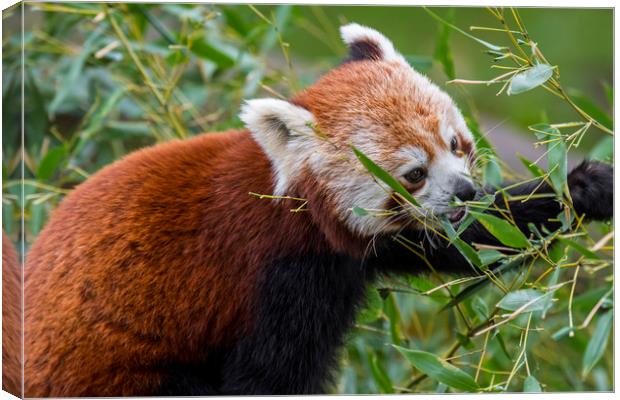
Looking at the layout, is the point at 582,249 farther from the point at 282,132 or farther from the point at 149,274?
the point at 149,274

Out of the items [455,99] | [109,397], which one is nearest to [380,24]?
[455,99]

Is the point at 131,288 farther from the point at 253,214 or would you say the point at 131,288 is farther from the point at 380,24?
the point at 380,24

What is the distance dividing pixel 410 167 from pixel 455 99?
1.56ft

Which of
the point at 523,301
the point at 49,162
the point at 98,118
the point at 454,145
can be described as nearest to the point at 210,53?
the point at 98,118

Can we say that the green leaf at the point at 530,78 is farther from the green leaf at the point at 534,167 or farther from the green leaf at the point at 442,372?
the green leaf at the point at 442,372

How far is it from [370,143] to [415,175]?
16 cm

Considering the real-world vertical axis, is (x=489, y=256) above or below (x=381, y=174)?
below

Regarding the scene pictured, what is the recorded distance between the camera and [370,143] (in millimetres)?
2812

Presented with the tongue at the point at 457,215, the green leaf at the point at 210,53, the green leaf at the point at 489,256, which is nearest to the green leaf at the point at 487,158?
the tongue at the point at 457,215

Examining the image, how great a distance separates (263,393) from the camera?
9.84ft

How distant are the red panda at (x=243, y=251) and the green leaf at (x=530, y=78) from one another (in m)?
0.29

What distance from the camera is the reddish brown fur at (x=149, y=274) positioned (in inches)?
117

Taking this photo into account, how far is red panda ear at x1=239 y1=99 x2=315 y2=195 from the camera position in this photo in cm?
279

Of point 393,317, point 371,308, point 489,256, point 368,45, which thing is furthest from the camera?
point 393,317
